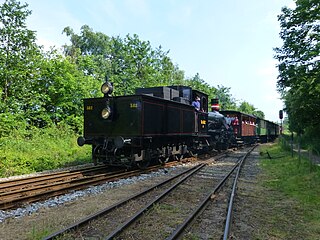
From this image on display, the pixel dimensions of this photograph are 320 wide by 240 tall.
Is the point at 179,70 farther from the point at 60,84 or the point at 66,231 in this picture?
the point at 66,231

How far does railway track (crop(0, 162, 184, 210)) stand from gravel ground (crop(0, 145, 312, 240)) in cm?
28

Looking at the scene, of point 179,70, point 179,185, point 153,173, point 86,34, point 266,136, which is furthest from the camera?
point 179,70

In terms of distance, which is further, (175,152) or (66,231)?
(175,152)

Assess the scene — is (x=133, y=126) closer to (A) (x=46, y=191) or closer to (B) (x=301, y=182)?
(A) (x=46, y=191)

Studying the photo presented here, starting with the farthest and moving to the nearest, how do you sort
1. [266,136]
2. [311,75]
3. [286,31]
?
[266,136], [286,31], [311,75]

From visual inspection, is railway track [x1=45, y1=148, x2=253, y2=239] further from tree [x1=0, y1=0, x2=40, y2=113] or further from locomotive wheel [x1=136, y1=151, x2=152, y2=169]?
tree [x1=0, y1=0, x2=40, y2=113]

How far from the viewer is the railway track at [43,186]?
586cm

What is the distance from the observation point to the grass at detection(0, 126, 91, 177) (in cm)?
1032

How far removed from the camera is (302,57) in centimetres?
1548

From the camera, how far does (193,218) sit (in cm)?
499

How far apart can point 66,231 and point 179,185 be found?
4.22 m

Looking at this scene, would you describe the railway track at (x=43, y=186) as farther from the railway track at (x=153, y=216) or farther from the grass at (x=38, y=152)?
the grass at (x=38, y=152)

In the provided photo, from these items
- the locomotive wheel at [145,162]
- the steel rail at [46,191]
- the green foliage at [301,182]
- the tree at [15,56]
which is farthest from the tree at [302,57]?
the tree at [15,56]

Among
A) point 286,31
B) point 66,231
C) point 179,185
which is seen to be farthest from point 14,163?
point 286,31
